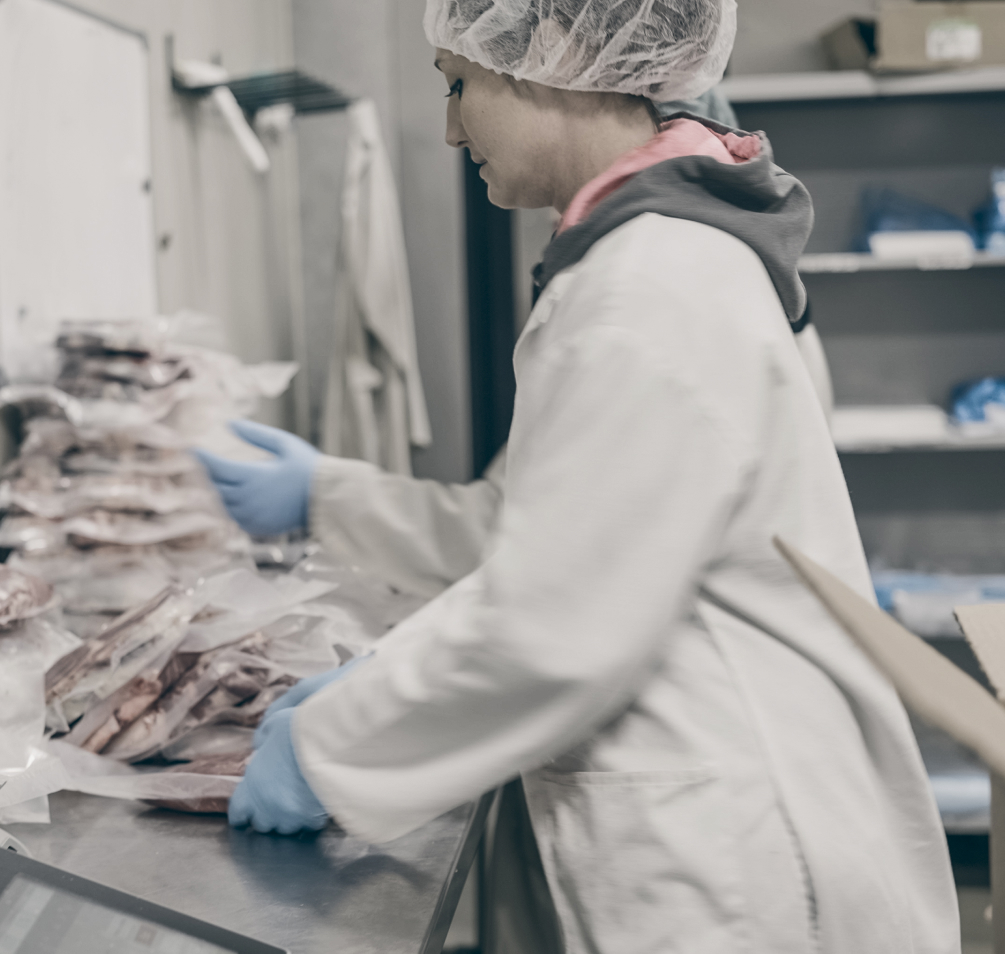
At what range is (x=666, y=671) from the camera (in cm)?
82

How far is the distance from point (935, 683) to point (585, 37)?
74cm

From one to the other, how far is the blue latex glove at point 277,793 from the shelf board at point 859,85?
7.51 feet

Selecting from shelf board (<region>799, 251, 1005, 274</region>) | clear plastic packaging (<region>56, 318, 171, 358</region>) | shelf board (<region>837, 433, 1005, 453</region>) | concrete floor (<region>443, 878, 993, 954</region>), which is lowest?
concrete floor (<region>443, 878, 993, 954</region>)

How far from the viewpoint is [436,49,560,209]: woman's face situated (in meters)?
0.94

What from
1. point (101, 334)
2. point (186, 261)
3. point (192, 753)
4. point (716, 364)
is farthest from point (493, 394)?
point (716, 364)

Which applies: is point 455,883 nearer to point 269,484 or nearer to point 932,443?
point 269,484

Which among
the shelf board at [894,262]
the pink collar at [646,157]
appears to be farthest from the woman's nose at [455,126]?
the shelf board at [894,262]

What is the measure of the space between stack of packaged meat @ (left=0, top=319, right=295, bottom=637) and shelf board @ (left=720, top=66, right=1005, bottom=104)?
71.3 inches

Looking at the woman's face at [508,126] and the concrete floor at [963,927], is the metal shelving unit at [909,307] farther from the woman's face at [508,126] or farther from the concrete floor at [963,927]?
the woman's face at [508,126]

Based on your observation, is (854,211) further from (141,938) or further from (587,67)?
(141,938)

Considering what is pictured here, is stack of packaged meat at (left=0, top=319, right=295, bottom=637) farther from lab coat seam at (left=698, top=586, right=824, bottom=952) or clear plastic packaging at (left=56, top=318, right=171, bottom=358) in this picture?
lab coat seam at (left=698, top=586, right=824, bottom=952)

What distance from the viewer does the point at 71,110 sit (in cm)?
179

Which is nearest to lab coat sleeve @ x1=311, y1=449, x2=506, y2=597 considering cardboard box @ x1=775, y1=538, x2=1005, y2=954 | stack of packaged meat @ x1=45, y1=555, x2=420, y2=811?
stack of packaged meat @ x1=45, y1=555, x2=420, y2=811

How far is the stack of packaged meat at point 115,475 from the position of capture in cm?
132
